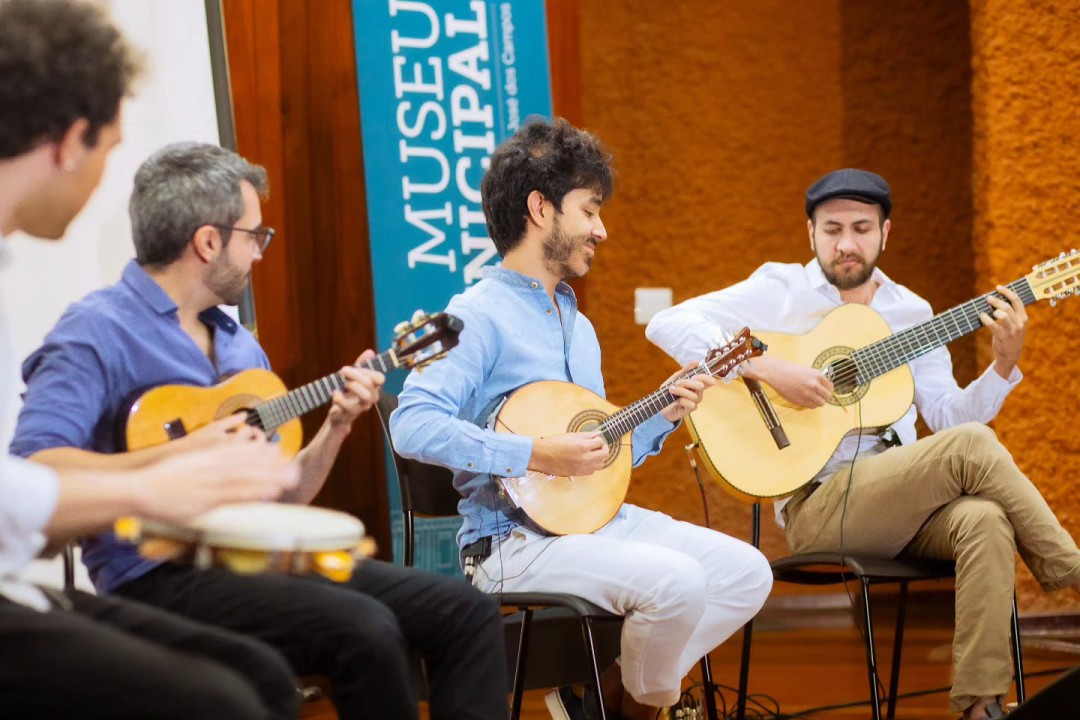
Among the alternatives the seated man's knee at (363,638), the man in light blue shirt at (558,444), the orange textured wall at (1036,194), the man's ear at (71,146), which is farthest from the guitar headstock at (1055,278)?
the man's ear at (71,146)

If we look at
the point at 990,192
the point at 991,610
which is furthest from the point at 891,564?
the point at 990,192

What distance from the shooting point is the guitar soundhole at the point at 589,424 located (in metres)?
2.82

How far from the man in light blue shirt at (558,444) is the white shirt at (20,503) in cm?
115

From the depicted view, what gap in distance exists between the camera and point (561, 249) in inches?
117

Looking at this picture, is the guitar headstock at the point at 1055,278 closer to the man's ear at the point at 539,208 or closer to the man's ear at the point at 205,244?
the man's ear at the point at 539,208

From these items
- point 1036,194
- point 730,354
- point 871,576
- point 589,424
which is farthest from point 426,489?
point 1036,194

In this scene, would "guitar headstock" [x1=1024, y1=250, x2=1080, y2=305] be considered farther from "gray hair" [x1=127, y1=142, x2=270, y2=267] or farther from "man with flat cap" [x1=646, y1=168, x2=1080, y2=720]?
"gray hair" [x1=127, y1=142, x2=270, y2=267]

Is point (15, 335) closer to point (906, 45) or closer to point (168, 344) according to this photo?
point (168, 344)

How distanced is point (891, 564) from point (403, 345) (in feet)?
4.66

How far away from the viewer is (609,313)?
5422 mm

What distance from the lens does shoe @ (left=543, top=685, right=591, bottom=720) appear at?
9.57 feet

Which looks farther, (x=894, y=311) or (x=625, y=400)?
(x=625, y=400)

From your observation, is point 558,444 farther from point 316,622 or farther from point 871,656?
point 871,656

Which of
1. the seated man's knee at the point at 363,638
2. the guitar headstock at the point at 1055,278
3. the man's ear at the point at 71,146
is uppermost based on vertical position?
the man's ear at the point at 71,146
